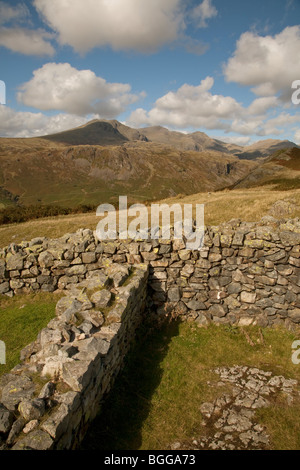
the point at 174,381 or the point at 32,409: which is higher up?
the point at 32,409

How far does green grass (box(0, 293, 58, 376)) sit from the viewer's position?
7431mm

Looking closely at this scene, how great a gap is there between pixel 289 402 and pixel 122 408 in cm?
380

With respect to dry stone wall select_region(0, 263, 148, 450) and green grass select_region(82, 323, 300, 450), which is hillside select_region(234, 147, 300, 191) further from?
dry stone wall select_region(0, 263, 148, 450)

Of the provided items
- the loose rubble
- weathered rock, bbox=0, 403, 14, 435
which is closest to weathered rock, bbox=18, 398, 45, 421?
weathered rock, bbox=0, 403, 14, 435

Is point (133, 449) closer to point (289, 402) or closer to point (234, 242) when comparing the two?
point (289, 402)

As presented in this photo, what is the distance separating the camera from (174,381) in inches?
269

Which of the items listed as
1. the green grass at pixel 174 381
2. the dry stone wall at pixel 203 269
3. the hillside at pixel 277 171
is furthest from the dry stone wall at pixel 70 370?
the hillside at pixel 277 171

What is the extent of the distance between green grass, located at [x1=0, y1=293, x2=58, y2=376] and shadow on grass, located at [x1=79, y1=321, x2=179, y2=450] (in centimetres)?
277

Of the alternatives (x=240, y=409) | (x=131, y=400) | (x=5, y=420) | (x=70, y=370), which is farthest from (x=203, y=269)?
(x=5, y=420)

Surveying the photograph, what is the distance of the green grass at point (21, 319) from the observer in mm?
7431

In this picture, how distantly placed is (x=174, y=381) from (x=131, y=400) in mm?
1259

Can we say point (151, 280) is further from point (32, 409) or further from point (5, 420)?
point (5, 420)

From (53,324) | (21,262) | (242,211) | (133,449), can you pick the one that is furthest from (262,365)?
(242,211)

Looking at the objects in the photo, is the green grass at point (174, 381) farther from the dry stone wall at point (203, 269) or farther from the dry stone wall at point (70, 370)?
the dry stone wall at point (203, 269)
